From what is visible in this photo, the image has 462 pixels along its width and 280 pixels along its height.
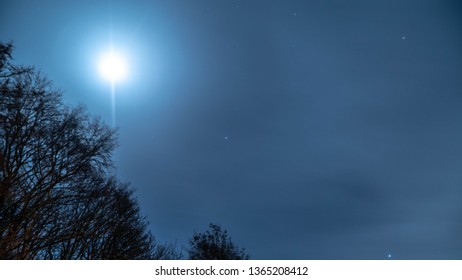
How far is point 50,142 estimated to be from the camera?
1405 centimetres

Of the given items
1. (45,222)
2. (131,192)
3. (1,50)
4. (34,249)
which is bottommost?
(34,249)

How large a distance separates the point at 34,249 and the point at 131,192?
911 cm

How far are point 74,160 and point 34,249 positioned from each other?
356 cm

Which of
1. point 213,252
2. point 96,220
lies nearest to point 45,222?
point 96,220

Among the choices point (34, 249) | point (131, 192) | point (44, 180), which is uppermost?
point (131, 192)

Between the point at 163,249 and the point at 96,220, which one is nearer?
the point at 96,220

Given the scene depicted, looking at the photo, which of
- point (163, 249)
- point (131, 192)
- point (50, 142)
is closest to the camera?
point (50, 142)

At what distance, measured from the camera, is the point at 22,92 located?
1191 cm

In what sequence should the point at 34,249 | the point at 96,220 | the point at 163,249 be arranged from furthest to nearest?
the point at 163,249
the point at 96,220
the point at 34,249
